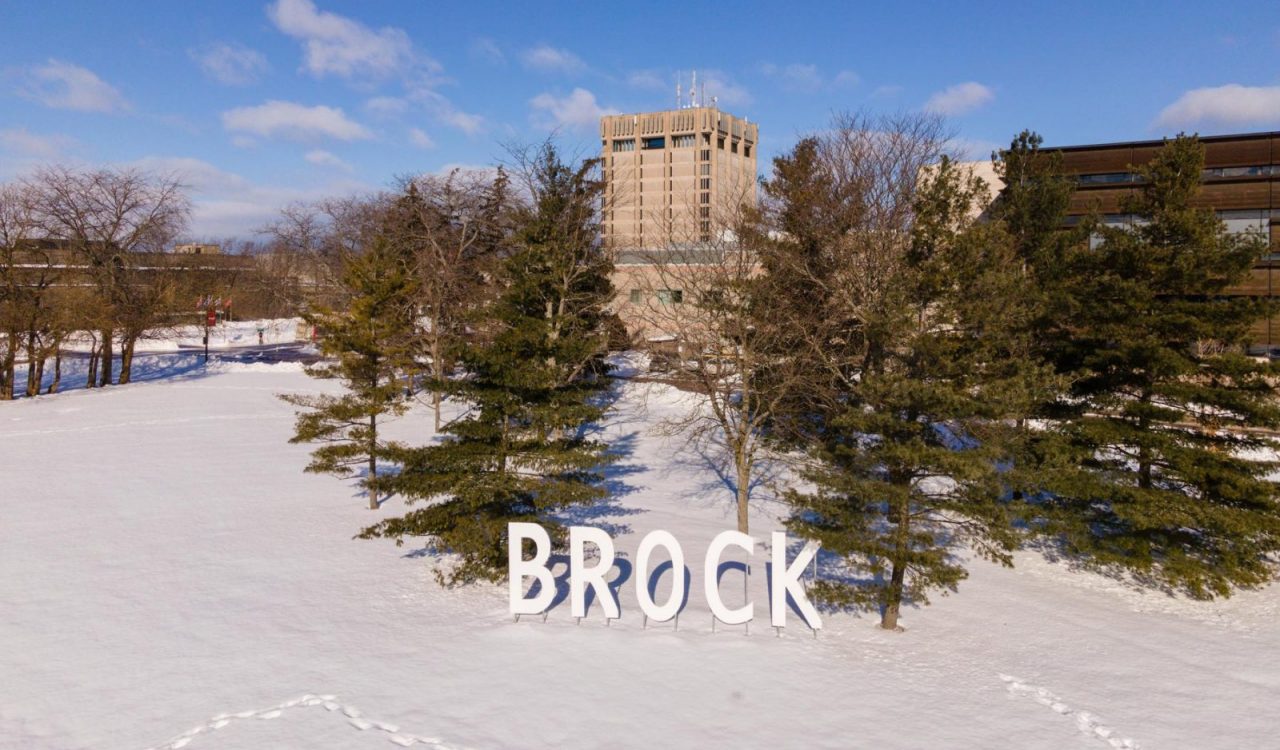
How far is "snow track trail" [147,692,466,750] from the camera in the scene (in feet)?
35.6

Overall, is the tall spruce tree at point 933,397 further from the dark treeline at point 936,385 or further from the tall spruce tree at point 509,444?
the tall spruce tree at point 509,444

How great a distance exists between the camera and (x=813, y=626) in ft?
49.0

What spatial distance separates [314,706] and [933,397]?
11368 millimetres

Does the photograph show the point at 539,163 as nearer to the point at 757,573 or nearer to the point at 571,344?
the point at 571,344

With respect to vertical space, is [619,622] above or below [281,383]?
below

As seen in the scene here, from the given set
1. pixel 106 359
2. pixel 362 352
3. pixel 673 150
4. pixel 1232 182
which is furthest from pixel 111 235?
pixel 673 150

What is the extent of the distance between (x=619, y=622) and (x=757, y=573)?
5.21 m

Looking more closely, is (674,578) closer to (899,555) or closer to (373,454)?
(899,555)

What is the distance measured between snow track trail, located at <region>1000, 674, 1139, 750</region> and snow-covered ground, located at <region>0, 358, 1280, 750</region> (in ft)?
0.17

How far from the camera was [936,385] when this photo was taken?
14289 mm

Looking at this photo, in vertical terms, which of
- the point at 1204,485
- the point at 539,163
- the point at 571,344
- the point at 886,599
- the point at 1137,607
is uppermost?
the point at 539,163

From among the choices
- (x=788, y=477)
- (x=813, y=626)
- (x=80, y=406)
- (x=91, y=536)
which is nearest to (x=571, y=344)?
(x=813, y=626)

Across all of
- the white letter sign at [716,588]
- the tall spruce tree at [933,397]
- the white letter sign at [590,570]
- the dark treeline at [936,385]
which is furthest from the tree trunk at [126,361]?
the tall spruce tree at [933,397]

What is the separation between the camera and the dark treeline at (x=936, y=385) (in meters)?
15.2
